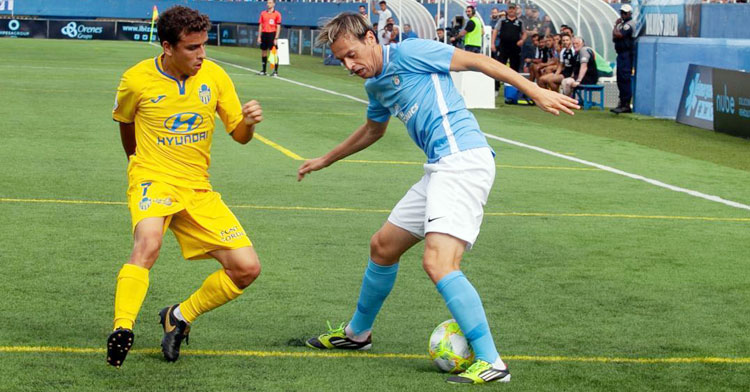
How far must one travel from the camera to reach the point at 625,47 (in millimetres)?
24109

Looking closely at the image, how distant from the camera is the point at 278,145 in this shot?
53.6ft

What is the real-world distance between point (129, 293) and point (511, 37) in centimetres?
2363

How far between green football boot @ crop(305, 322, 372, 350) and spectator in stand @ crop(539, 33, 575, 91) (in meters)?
20.3

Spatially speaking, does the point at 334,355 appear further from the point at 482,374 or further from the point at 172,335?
the point at 482,374

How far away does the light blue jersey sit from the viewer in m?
5.73

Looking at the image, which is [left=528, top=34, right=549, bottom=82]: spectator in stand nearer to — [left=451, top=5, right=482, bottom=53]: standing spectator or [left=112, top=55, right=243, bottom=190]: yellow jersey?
[left=451, top=5, right=482, bottom=53]: standing spectator

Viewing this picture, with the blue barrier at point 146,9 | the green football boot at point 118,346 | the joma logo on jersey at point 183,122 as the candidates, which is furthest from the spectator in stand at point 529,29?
the green football boot at point 118,346

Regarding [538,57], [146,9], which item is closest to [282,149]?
[538,57]

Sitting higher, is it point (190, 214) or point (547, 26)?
point (547, 26)

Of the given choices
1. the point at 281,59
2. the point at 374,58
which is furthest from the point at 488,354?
the point at 281,59

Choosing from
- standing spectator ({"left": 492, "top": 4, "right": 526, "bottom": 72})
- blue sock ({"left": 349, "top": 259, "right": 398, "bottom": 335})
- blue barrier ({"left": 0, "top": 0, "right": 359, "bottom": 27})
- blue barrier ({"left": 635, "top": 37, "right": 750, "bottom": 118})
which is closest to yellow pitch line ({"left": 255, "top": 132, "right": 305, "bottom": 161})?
blue sock ({"left": 349, "top": 259, "right": 398, "bottom": 335})

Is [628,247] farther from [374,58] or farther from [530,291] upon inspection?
[374,58]

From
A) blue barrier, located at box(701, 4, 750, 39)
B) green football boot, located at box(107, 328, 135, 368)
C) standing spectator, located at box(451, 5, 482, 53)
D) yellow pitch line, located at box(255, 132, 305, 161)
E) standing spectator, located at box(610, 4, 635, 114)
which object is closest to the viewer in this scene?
green football boot, located at box(107, 328, 135, 368)

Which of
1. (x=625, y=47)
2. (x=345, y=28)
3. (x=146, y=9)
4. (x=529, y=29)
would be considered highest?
(x=146, y=9)
